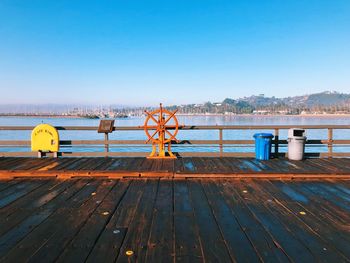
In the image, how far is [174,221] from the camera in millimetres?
3291

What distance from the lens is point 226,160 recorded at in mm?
7508

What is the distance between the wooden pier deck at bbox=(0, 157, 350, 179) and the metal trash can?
0.26 m

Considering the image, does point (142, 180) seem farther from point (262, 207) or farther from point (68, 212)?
point (262, 207)

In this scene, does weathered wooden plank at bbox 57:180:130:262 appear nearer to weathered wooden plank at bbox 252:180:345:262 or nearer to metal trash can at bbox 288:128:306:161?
weathered wooden plank at bbox 252:180:345:262

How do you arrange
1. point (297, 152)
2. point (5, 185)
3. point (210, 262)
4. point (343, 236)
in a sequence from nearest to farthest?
point (210, 262) < point (343, 236) < point (5, 185) < point (297, 152)

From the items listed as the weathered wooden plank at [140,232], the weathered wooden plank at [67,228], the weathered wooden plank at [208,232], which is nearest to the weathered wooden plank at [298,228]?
the weathered wooden plank at [208,232]

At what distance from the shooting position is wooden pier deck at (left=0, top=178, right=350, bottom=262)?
2.54 meters

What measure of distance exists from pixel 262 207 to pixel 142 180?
237 cm

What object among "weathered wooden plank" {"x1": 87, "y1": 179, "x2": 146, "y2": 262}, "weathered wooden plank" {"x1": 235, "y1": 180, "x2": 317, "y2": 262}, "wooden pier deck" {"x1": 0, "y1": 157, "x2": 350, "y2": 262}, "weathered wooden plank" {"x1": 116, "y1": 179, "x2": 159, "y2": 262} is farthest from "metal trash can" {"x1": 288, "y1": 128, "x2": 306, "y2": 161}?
"weathered wooden plank" {"x1": 87, "y1": 179, "x2": 146, "y2": 262}

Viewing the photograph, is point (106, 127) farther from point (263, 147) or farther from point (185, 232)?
point (185, 232)

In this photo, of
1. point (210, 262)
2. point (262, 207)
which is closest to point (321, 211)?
point (262, 207)

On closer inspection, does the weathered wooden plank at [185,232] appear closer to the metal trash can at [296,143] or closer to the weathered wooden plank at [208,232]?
the weathered wooden plank at [208,232]

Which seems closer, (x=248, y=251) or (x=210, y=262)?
(x=210, y=262)

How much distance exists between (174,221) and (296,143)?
538cm
